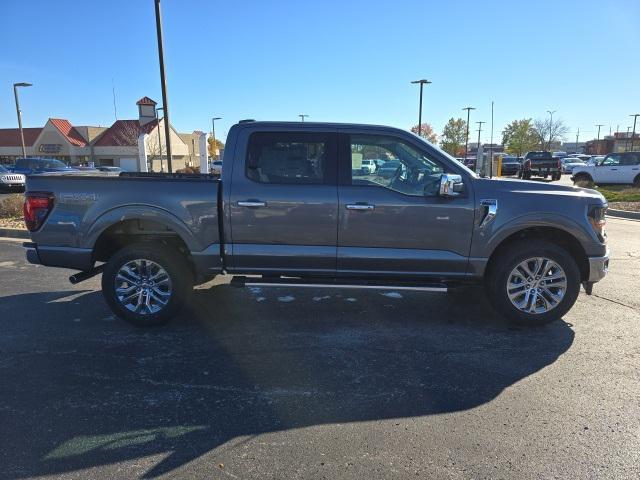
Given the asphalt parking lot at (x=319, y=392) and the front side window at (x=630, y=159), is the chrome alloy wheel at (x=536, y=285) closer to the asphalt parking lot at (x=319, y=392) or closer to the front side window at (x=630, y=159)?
the asphalt parking lot at (x=319, y=392)

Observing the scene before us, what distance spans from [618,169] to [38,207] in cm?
2413

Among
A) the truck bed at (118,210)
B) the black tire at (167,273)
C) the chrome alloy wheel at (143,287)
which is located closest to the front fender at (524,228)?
the truck bed at (118,210)

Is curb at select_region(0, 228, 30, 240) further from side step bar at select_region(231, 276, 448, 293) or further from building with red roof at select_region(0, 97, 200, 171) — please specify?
building with red roof at select_region(0, 97, 200, 171)

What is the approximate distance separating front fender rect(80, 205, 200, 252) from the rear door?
1.48 ft

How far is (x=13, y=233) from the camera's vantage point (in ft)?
33.6

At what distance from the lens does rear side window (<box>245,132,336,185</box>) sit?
468 cm

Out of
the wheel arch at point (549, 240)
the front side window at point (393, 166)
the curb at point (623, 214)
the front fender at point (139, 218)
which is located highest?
the front side window at point (393, 166)

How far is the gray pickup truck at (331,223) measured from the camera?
15.0 ft

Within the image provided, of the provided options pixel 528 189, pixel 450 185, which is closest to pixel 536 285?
pixel 528 189

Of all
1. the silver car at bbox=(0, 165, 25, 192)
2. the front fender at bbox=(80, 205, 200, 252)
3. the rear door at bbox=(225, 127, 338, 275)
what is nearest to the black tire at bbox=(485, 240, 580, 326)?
the rear door at bbox=(225, 127, 338, 275)

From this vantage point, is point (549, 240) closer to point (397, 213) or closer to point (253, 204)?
point (397, 213)

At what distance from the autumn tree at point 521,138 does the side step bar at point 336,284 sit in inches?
2736

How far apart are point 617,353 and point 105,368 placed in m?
4.51

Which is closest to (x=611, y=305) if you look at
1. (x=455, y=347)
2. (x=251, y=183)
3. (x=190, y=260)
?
(x=455, y=347)
